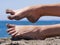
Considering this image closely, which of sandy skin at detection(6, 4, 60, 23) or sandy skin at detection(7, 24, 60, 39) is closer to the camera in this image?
sandy skin at detection(7, 24, 60, 39)

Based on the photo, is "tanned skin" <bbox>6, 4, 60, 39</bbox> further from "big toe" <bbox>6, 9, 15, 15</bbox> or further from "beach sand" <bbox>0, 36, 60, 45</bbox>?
"beach sand" <bbox>0, 36, 60, 45</bbox>

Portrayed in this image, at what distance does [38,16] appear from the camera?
4.32 m

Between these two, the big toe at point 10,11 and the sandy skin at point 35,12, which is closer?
the sandy skin at point 35,12

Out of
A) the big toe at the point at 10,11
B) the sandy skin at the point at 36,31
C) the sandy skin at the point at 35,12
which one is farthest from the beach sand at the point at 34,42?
the big toe at the point at 10,11

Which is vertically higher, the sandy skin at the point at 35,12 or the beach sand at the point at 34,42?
the sandy skin at the point at 35,12

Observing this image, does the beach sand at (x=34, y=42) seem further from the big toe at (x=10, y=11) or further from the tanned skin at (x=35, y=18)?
the big toe at (x=10, y=11)

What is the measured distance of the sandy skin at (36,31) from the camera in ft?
12.9

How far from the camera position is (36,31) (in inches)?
159

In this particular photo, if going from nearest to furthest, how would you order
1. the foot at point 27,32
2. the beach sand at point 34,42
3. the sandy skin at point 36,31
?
1. the beach sand at point 34,42
2. the sandy skin at point 36,31
3. the foot at point 27,32

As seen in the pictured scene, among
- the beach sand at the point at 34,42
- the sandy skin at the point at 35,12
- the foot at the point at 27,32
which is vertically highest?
the sandy skin at the point at 35,12

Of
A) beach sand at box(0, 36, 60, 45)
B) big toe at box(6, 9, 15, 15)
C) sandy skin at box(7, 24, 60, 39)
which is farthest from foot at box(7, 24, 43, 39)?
big toe at box(6, 9, 15, 15)

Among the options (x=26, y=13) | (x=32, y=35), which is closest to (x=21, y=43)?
(x=32, y=35)

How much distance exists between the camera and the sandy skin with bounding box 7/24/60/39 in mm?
3936

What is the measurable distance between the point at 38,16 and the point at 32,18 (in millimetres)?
Answer: 108
